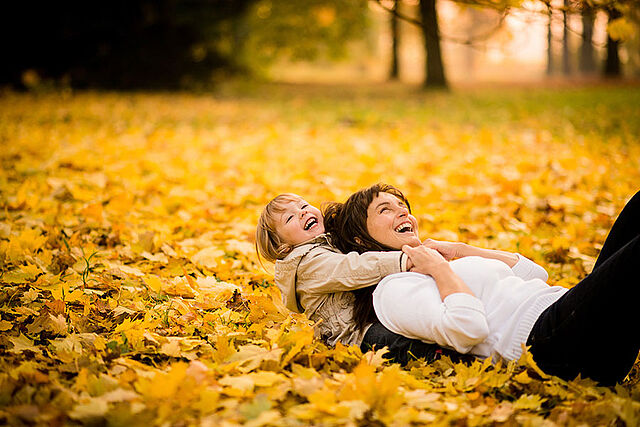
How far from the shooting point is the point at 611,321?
75.0 inches

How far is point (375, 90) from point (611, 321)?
16559 mm

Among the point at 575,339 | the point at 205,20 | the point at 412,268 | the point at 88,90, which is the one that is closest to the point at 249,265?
the point at 412,268

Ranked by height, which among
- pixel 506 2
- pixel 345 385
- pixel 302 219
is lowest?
pixel 345 385

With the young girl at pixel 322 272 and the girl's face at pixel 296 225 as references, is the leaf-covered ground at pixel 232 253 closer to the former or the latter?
the young girl at pixel 322 272

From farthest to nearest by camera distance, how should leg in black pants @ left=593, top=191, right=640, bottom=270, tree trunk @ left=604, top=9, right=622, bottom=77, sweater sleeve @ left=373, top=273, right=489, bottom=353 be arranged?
1. tree trunk @ left=604, top=9, right=622, bottom=77
2. leg in black pants @ left=593, top=191, right=640, bottom=270
3. sweater sleeve @ left=373, top=273, right=489, bottom=353

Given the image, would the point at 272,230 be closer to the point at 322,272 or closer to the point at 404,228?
the point at 322,272

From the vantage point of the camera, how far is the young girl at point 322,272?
2318 millimetres

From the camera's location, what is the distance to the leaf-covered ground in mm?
1871

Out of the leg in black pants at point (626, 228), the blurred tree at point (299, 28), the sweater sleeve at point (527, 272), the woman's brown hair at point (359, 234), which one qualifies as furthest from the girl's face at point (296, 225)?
the blurred tree at point (299, 28)

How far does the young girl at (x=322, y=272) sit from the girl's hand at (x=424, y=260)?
0.04 m

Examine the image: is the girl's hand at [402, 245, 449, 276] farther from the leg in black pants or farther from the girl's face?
the leg in black pants

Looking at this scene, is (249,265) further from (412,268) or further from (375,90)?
(375,90)

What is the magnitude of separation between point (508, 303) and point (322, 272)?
0.75 metres

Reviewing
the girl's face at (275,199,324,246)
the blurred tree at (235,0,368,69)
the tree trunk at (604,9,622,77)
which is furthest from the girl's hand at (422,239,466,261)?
the tree trunk at (604,9,622,77)
